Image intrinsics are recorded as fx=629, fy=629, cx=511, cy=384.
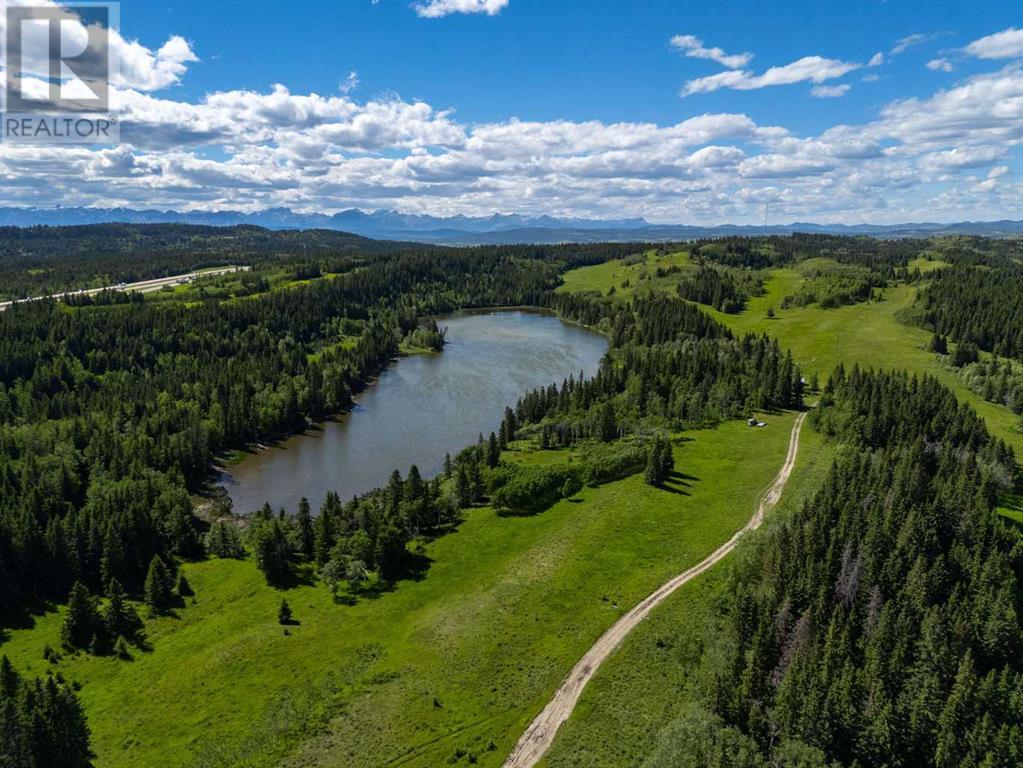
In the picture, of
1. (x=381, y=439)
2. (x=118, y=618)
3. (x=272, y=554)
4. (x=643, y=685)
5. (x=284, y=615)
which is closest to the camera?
(x=643, y=685)

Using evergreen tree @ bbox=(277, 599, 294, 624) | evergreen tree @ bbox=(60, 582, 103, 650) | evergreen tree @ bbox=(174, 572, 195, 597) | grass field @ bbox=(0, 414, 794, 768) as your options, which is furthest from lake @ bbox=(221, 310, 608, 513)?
evergreen tree @ bbox=(277, 599, 294, 624)

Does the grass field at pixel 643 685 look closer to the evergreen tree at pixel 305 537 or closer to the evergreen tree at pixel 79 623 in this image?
the evergreen tree at pixel 305 537

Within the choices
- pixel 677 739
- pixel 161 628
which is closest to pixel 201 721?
pixel 161 628

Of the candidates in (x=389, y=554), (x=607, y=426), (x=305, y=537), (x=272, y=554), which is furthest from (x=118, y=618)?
(x=607, y=426)

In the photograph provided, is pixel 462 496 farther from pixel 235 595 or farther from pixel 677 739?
pixel 677 739

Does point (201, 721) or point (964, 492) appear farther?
point (964, 492)

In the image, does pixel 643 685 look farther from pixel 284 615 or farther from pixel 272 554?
pixel 272 554

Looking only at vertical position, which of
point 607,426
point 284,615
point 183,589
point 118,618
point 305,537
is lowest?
point 183,589

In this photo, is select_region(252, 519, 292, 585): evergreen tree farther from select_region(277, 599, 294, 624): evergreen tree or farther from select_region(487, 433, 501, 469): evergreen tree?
select_region(487, 433, 501, 469): evergreen tree
